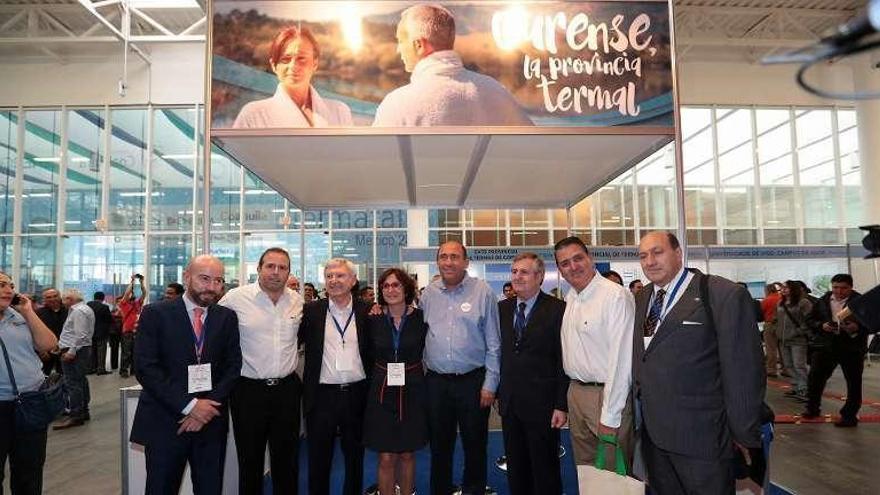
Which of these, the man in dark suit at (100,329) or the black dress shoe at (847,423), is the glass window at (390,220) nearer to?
the man in dark suit at (100,329)

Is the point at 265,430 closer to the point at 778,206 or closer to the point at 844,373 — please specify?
the point at 844,373

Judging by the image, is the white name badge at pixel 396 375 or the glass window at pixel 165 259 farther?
the glass window at pixel 165 259

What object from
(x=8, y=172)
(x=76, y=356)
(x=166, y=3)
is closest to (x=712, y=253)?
(x=76, y=356)

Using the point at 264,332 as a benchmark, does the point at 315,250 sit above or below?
above

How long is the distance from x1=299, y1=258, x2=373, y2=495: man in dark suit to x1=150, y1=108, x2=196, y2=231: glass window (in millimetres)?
11642

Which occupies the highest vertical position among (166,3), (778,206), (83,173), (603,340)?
(166,3)

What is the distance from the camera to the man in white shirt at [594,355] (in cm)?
253

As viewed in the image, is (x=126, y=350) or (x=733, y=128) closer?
(x=126, y=350)

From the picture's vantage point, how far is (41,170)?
43.0 ft

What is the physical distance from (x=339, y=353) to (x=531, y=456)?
1.20 metres

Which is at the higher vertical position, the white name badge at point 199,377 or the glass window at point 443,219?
the glass window at point 443,219

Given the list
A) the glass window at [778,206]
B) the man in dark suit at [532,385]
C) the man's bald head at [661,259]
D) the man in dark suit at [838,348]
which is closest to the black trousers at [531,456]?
the man in dark suit at [532,385]

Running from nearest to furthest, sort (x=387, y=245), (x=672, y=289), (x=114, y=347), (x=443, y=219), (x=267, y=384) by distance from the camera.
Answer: (x=672, y=289)
(x=267, y=384)
(x=114, y=347)
(x=387, y=245)
(x=443, y=219)

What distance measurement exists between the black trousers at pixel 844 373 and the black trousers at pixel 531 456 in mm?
4538
